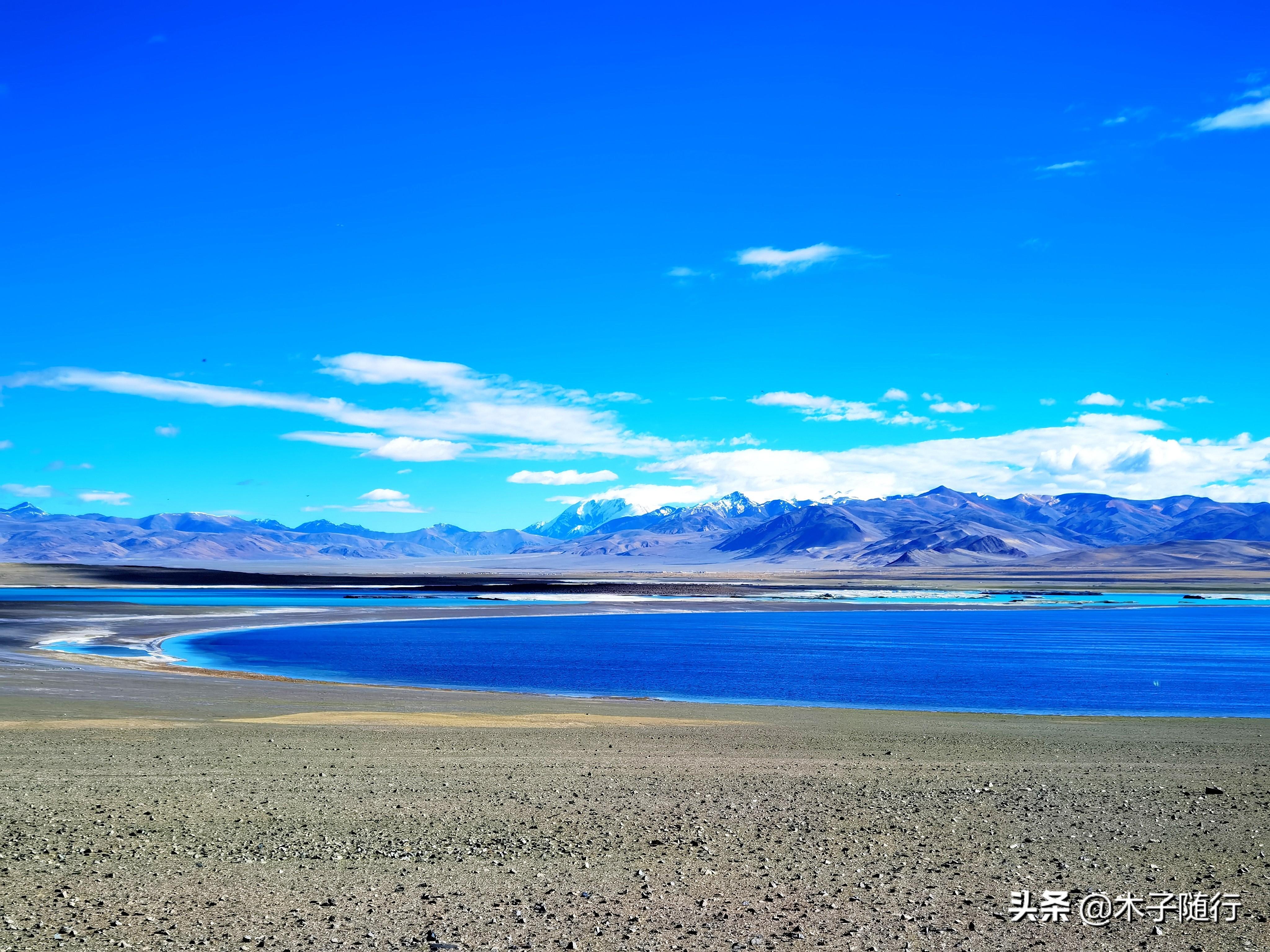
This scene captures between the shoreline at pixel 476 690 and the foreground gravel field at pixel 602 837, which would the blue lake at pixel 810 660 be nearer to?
the shoreline at pixel 476 690

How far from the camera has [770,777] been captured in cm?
1555

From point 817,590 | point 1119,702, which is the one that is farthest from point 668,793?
point 817,590

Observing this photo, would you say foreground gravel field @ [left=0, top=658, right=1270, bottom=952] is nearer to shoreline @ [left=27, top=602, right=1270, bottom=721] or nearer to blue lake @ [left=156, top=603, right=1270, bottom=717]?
shoreline @ [left=27, top=602, right=1270, bottom=721]

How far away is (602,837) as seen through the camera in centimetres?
1159

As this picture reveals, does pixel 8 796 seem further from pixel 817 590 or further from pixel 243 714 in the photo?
pixel 817 590

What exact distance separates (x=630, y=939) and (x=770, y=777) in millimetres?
7593

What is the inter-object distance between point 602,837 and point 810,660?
39.8 metres

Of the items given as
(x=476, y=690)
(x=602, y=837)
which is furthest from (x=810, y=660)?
(x=602, y=837)

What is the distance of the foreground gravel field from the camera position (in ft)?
28.2

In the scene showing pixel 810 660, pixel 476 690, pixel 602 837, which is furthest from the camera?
pixel 810 660

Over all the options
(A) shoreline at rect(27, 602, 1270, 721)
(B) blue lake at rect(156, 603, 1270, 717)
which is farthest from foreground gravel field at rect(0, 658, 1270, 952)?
(B) blue lake at rect(156, 603, 1270, 717)

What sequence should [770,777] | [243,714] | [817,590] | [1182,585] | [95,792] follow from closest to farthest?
[95,792] < [770,777] < [243,714] < [817,590] < [1182,585]

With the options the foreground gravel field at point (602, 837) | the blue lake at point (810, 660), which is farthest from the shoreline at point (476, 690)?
the foreground gravel field at point (602, 837)

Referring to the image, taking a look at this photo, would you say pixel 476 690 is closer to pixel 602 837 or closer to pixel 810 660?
pixel 810 660
